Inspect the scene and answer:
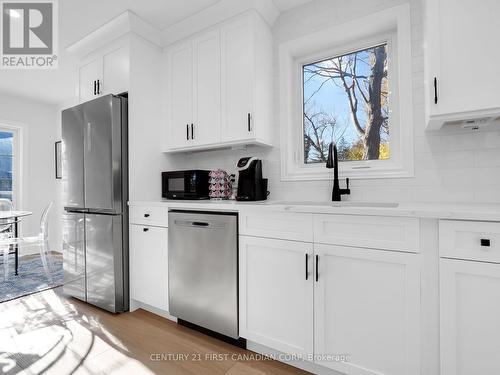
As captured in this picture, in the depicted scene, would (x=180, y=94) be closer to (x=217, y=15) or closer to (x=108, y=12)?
(x=217, y=15)

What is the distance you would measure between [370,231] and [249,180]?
1003 mm

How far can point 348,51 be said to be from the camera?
2127mm

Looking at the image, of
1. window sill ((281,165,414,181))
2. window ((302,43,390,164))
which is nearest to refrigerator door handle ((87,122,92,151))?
window sill ((281,165,414,181))

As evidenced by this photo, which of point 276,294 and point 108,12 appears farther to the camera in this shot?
point 108,12

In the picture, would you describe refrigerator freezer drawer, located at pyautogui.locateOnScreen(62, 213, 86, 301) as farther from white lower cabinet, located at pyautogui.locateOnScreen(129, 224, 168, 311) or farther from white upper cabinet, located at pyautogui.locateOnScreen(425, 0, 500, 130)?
white upper cabinet, located at pyautogui.locateOnScreen(425, 0, 500, 130)

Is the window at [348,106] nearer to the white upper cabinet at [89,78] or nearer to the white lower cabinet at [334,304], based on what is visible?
the white lower cabinet at [334,304]

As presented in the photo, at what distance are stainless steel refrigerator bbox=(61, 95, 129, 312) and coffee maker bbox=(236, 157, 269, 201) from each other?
1.04m

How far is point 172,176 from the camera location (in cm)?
248

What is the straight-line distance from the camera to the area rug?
2719 millimetres

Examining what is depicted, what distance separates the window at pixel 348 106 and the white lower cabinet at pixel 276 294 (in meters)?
0.97

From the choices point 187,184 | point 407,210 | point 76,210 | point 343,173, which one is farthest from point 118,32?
point 407,210

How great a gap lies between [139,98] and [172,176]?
767 mm

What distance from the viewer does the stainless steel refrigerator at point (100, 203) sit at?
227 cm

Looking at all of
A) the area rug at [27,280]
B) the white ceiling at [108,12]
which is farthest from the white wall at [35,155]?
the white ceiling at [108,12]
